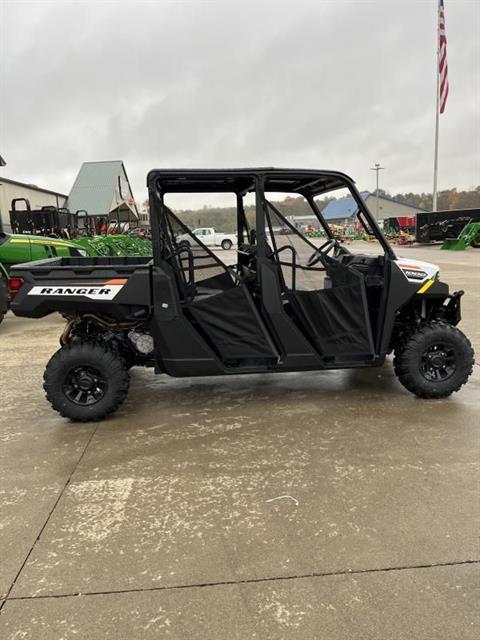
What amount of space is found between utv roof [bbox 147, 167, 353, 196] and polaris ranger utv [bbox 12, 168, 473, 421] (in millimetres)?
13

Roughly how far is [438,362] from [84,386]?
2918 mm

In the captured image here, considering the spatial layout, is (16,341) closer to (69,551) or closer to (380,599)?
(69,551)

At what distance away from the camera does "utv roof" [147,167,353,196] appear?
402cm

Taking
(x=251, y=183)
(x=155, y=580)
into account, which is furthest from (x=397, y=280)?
(x=155, y=580)

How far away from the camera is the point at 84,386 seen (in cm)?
411

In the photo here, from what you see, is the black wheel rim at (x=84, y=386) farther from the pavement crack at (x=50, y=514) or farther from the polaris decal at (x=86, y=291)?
the polaris decal at (x=86, y=291)

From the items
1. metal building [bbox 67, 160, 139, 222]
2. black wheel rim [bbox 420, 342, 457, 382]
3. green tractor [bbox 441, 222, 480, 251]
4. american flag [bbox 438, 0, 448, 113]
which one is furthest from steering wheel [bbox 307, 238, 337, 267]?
metal building [bbox 67, 160, 139, 222]

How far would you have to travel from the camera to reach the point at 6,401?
4703mm

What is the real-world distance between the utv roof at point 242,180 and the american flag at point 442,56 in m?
27.4

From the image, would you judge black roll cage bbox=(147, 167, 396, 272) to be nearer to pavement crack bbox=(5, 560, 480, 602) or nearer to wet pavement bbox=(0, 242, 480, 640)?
wet pavement bbox=(0, 242, 480, 640)

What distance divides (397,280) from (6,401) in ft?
11.7

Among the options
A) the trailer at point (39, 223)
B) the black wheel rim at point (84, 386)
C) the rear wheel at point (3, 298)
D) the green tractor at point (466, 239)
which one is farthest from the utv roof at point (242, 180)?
the green tractor at point (466, 239)

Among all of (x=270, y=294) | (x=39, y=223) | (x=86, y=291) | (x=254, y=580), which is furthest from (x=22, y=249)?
(x=254, y=580)

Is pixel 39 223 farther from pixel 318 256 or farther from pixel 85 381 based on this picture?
pixel 318 256
